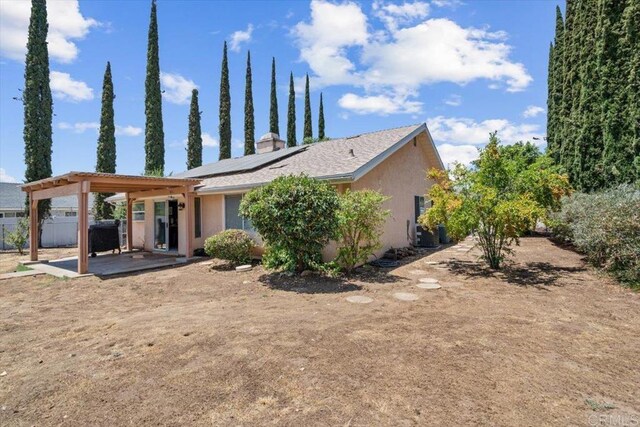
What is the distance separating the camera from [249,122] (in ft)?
114

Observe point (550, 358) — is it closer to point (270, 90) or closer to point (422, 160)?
point (422, 160)

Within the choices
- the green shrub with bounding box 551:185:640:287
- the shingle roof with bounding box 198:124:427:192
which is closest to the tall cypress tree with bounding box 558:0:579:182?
the green shrub with bounding box 551:185:640:287

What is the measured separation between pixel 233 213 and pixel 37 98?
16460 mm

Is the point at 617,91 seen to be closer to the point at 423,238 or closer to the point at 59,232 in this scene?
the point at 423,238

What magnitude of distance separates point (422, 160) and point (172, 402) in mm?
13228

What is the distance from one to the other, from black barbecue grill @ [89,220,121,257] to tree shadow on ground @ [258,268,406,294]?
28.6 feet

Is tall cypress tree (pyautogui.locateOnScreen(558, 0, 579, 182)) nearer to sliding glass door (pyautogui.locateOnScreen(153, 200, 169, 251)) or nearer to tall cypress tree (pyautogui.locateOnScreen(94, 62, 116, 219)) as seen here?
sliding glass door (pyautogui.locateOnScreen(153, 200, 169, 251))

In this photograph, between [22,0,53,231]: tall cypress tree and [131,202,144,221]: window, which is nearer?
[131,202,144,221]: window

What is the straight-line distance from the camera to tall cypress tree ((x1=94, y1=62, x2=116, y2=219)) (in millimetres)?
23000

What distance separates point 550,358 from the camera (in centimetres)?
370

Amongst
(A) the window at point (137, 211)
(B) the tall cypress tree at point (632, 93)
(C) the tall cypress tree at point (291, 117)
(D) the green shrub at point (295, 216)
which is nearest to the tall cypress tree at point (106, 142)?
(A) the window at point (137, 211)

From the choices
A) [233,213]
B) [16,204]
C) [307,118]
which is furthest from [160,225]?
[307,118]

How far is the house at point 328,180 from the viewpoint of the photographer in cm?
1032

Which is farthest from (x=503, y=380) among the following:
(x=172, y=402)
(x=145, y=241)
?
(x=145, y=241)
